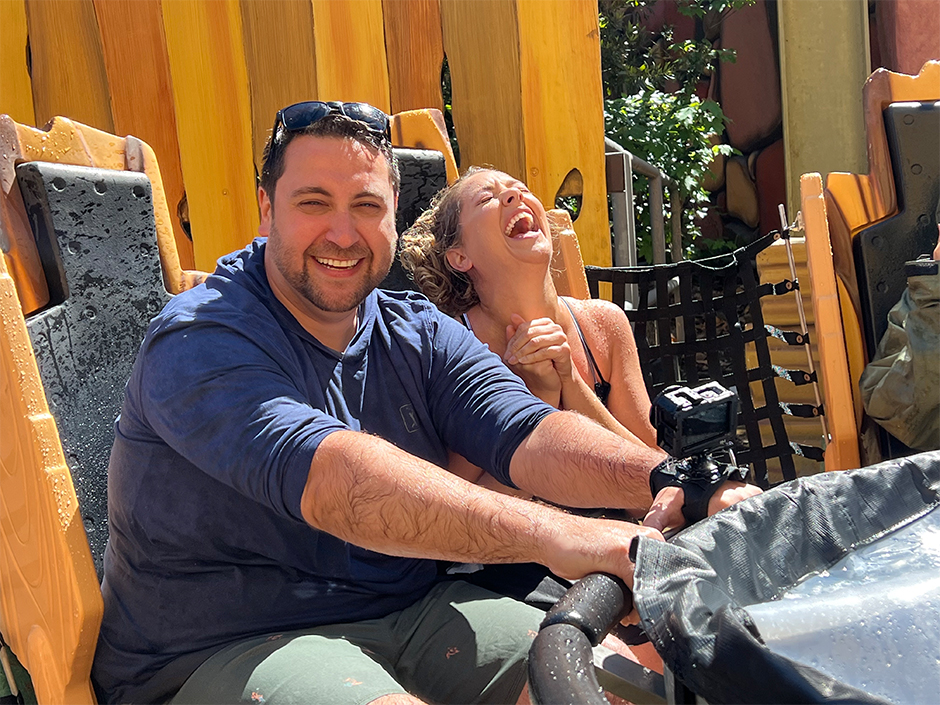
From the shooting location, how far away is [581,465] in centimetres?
153

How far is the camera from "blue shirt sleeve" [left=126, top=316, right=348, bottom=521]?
122cm

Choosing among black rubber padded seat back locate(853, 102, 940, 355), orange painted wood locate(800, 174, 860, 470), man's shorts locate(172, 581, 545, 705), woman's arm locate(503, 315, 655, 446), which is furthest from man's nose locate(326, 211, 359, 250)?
black rubber padded seat back locate(853, 102, 940, 355)

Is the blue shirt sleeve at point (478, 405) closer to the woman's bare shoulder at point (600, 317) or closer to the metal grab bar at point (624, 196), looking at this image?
the woman's bare shoulder at point (600, 317)

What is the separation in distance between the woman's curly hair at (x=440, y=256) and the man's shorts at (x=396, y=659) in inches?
40.1

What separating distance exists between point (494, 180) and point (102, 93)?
5.02ft

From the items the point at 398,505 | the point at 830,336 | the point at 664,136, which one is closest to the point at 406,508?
the point at 398,505

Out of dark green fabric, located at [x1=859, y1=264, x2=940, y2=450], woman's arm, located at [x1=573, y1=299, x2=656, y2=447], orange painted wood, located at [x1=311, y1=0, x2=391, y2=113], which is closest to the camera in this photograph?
woman's arm, located at [x1=573, y1=299, x2=656, y2=447]

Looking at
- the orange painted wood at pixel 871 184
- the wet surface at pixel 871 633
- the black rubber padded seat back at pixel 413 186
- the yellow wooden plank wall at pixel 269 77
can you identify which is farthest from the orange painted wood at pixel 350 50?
the wet surface at pixel 871 633

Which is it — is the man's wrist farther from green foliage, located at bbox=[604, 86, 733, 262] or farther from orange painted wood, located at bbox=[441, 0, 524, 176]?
green foliage, located at bbox=[604, 86, 733, 262]

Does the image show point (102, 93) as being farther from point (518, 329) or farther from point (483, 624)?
point (483, 624)

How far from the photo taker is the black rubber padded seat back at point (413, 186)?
246 cm

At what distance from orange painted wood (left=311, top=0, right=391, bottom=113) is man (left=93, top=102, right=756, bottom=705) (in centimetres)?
144

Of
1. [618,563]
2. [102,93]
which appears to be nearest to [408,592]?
[618,563]

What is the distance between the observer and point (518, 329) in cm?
233
